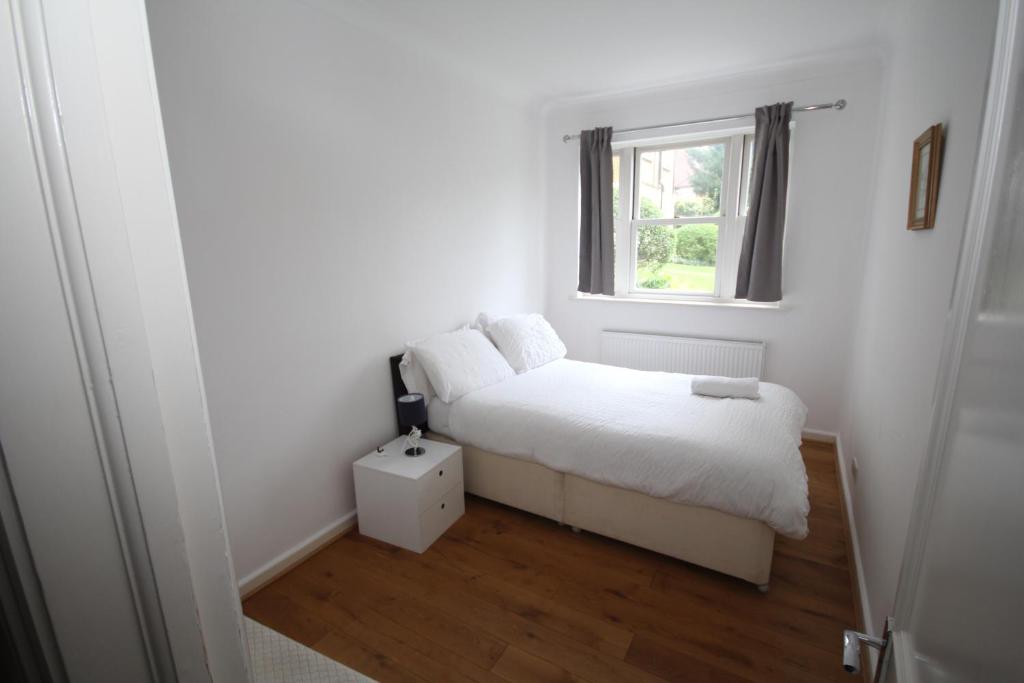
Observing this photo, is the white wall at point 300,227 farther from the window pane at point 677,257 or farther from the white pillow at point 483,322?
the window pane at point 677,257

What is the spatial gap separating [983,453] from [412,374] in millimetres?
2451

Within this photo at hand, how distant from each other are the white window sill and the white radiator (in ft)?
0.90

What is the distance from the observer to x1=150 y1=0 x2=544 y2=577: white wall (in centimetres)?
180

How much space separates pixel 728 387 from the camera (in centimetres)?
257

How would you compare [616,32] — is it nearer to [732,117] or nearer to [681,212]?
[732,117]

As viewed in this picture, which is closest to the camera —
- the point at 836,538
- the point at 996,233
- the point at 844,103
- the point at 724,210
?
the point at 996,233

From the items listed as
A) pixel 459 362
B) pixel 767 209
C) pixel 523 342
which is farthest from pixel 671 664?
pixel 767 209

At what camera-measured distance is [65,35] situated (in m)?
0.40

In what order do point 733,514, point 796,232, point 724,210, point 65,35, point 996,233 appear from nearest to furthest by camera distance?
point 65,35
point 996,233
point 733,514
point 796,232
point 724,210

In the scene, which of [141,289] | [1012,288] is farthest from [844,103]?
[141,289]

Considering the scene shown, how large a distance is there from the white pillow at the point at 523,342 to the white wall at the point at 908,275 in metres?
1.84

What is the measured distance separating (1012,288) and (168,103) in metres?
2.24

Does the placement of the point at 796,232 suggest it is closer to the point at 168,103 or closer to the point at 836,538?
the point at 836,538

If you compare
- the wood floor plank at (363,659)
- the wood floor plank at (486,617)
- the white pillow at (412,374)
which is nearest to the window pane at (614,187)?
the white pillow at (412,374)
